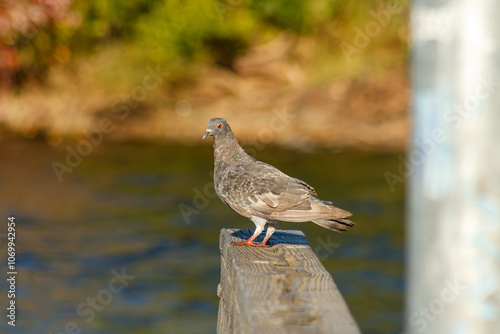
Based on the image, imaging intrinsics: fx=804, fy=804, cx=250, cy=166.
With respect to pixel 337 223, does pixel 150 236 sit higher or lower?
lower

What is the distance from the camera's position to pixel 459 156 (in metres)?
1.56

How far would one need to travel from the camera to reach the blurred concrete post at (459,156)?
1543 mm

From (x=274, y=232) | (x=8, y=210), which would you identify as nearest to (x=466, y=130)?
(x=274, y=232)

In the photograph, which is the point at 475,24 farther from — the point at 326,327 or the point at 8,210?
the point at 8,210

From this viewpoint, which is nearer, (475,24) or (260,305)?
(475,24)

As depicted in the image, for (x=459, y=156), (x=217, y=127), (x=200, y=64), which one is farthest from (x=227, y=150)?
(x=200, y=64)

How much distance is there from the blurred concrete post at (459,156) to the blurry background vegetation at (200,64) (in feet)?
49.3

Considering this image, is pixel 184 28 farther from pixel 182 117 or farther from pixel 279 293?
pixel 279 293

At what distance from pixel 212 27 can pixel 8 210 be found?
7.21 meters

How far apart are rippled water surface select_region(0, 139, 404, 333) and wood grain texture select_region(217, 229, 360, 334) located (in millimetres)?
5345

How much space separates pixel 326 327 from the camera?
A: 287cm

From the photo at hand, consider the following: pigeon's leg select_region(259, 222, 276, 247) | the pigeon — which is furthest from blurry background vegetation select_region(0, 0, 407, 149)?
pigeon's leg select_region(259, 222, 276, 247)

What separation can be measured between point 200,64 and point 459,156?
17220mm

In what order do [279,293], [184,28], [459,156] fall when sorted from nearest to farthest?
[459,156] < [279,293] < [184,28]
